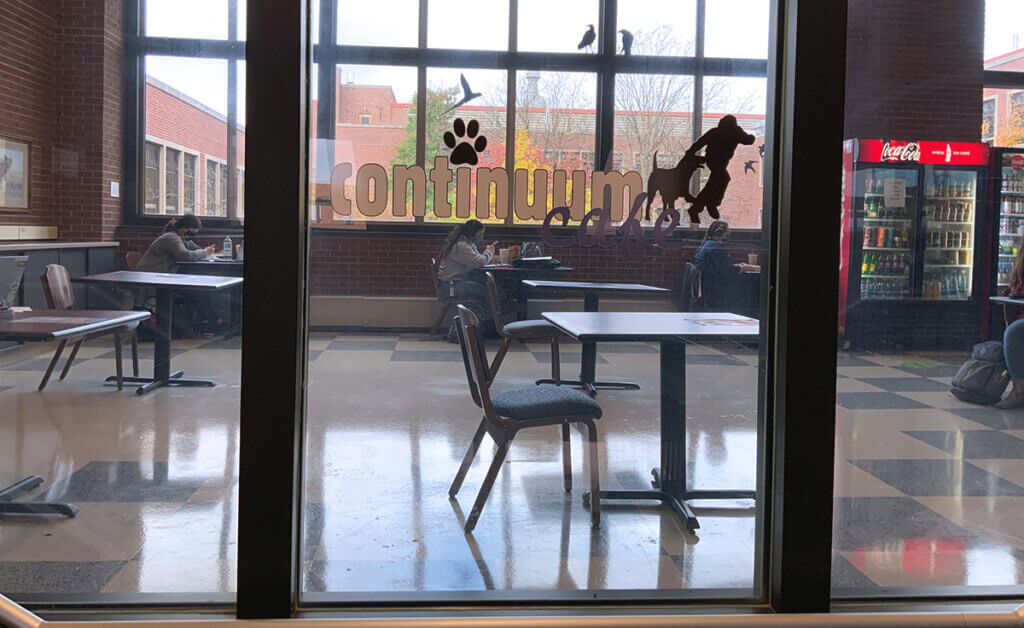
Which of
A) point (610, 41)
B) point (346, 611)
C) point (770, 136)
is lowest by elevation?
point (346, 611)

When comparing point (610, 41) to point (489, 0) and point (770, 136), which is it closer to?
point (489, 0)

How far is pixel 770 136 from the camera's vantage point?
2.33 meters

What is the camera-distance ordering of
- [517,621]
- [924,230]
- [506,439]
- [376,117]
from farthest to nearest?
1. [924,230]
2. [506,439]
3. [376,117]
4. [517,621]

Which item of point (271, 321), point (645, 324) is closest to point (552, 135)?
point (645, 324)

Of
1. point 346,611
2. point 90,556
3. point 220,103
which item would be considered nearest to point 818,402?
point 346,611

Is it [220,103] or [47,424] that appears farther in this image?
[47,424]

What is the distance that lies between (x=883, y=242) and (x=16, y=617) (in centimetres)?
303

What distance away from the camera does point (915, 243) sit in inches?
131

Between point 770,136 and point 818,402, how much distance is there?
0.73m

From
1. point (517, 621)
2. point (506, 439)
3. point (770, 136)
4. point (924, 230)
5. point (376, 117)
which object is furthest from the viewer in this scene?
point (924, 230)

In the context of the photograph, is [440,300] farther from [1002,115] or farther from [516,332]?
[1002,115]

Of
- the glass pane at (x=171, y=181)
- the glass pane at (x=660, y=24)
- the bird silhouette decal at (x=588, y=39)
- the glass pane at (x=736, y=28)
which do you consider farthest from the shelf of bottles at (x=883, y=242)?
the glass pane at (x=171, y=181)

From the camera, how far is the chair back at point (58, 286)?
8.73ft

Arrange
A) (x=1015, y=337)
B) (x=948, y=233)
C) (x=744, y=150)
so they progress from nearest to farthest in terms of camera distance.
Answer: (x=744, y=150) < (x=1015, y=337) < (x=948, y=233)
